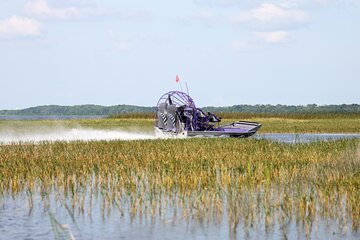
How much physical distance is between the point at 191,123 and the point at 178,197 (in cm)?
2111

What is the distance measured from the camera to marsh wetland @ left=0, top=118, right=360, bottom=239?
39.1ft

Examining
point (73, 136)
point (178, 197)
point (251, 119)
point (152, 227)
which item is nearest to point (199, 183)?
point (178, 197)

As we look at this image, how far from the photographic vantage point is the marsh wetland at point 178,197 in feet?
39.1

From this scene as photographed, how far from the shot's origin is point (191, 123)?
3544 cm

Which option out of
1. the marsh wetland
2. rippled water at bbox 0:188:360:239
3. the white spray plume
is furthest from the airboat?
rippled water at bbox 0:188:360:239

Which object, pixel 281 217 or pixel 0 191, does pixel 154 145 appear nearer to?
pixel 0 191

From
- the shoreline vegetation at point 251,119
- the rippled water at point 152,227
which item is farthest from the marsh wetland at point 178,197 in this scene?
the shoreline vegetation at point 251,119

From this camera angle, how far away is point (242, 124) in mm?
39375

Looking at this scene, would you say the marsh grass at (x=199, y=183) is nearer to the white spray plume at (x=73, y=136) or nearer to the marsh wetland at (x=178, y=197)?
the marsh wetland at (x=178, y=197)

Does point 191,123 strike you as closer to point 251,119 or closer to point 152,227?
point 152,227

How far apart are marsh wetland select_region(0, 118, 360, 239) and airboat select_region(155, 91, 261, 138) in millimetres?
12314

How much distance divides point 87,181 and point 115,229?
4920 mm

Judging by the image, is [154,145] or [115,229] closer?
[115,229]

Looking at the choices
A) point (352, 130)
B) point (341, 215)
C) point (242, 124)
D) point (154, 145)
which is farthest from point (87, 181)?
point (352, 130)
